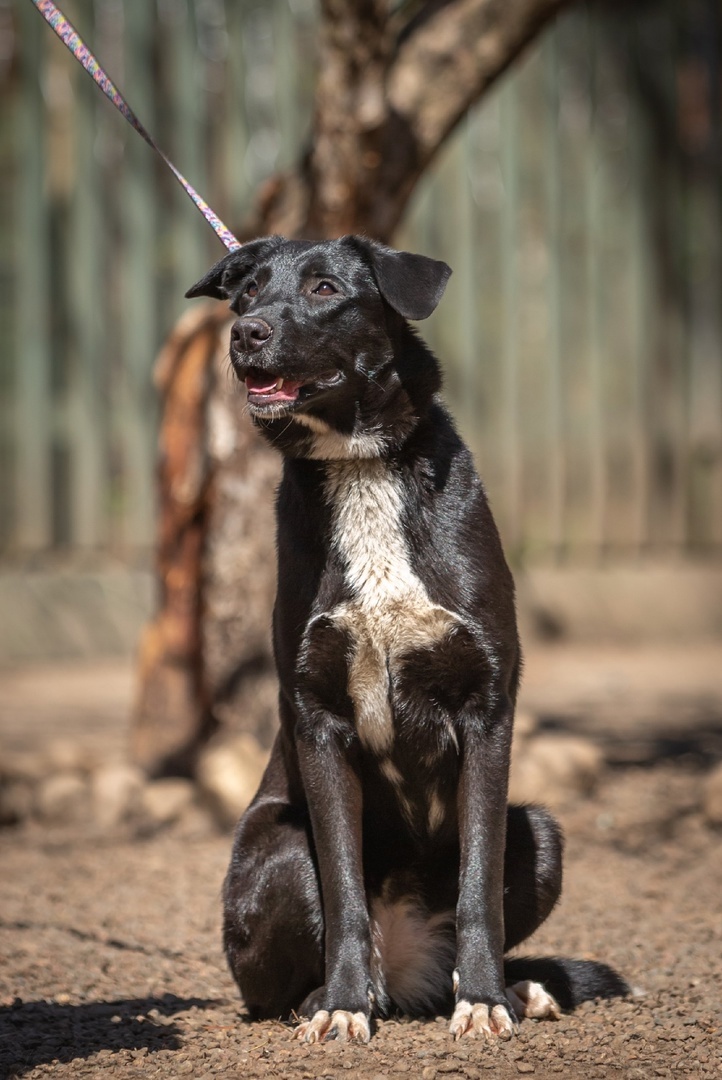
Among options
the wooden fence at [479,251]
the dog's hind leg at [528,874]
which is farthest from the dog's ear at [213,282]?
the wooden fence at [479,251]

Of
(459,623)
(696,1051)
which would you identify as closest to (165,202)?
(459,623)

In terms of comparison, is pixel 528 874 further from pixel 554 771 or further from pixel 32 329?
pixel 32 329

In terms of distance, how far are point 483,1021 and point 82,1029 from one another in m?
0.85

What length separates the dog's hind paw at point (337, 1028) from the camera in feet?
8.63

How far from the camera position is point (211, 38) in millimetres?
8211

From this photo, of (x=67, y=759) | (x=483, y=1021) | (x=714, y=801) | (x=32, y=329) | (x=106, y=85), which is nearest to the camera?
(x=483, y=1021)

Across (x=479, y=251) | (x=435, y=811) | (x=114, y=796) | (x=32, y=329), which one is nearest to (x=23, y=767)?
(x=114, y=796)

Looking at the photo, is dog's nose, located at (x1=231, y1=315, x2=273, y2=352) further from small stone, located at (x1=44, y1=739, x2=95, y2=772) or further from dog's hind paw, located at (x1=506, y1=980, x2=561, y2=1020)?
small stone, located at (x1=44, y1=739, x2=95, y2=772)

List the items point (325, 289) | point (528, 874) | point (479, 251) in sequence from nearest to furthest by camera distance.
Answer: point (528, 874)
point (325, 289)
point (479, 251)

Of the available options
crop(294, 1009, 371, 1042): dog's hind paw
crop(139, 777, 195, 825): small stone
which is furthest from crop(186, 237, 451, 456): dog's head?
crop(139, 777, 195, 825): small stone

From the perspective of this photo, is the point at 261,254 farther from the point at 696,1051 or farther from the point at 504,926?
the point at 696,1051

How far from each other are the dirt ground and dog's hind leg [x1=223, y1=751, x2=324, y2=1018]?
89mm

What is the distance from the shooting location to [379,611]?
280cm

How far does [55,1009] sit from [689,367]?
690 centimetres
